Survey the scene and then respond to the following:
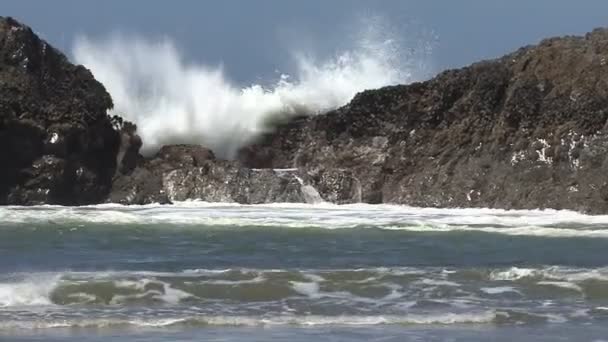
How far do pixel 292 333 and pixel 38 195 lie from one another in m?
13.8

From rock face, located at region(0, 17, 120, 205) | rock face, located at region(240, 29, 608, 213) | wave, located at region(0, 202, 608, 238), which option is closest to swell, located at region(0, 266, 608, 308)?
wave, located at region(0, 202, 608, 238)

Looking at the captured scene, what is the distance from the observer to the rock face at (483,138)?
70.4ft

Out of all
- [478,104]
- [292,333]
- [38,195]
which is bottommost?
[292,333]

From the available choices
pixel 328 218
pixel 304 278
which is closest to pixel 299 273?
pixel 304 278

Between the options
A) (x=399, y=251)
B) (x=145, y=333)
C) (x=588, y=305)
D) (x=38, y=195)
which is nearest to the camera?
(x=145, y=333)

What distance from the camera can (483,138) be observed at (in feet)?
75.4

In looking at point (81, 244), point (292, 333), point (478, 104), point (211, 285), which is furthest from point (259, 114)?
point (292, 333)

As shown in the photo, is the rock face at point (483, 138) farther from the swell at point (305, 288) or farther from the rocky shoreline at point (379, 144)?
the swell at point (305, 288)

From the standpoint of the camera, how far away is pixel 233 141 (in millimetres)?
29344

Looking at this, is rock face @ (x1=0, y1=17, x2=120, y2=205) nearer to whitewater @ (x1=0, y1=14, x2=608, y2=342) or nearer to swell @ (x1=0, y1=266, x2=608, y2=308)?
whitewater @ (x1=0, y1=14, x2=608, y2=342)

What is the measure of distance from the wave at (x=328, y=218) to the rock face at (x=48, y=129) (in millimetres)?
761

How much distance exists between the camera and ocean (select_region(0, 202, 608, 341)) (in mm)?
10484

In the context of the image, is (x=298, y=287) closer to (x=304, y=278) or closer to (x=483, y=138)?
(x=304, y=278)

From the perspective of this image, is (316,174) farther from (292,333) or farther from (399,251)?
(292,333)
